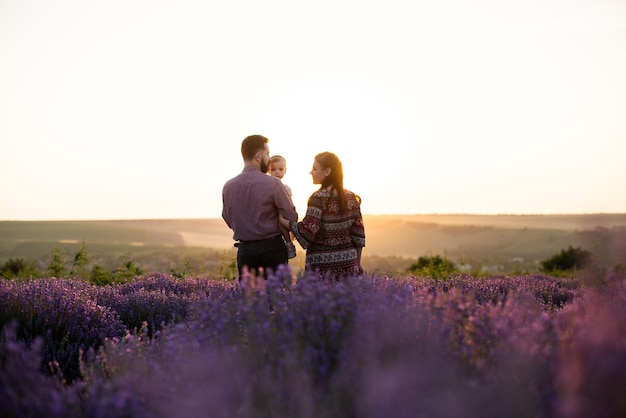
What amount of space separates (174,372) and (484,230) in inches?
2087

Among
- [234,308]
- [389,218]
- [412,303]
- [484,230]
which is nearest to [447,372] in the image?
[412,303]

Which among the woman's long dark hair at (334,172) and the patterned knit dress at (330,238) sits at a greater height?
the woman's long dark hair at (334,172)

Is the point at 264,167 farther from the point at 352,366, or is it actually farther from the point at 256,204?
the point at 352,366

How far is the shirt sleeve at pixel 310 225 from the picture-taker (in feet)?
17.5

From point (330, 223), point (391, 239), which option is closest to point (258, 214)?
point (330, 223)

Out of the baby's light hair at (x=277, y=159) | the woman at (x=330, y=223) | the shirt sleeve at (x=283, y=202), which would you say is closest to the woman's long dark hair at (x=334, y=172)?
the woman at (x=330, y=223)

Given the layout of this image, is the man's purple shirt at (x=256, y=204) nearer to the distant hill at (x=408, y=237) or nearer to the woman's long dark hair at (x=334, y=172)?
the woman's long dark hair at (x=334, y=172)

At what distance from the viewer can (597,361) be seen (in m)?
2.26

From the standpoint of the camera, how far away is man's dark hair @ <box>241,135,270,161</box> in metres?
5.79

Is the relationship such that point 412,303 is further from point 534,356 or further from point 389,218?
point 389,218

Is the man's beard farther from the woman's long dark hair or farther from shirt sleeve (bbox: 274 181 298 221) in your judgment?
the woman's long dark hair

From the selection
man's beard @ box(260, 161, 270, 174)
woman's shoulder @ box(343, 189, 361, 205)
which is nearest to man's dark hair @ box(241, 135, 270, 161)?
man's beard @ box(260, 161, 270, 174)

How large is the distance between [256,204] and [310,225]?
24.4 inches

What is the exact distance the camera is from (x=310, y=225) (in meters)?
5.35
